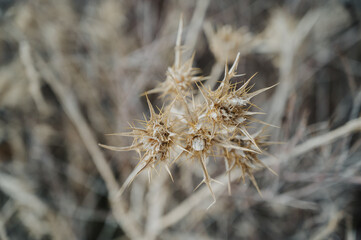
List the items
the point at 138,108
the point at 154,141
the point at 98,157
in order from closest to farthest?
1. the point at 154,141
2. the point at 98,157
3. the point at 138,108

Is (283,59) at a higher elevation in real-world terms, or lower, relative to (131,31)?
lower

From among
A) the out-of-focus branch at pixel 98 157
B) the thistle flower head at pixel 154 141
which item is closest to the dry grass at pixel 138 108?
the out-of-focus branch at pixel 98 157

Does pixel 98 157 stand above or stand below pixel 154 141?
above

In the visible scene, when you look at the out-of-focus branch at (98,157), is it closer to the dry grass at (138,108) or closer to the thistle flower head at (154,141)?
the dry grass at (138,108)

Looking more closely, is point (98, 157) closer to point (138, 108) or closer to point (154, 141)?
point (138, 108)

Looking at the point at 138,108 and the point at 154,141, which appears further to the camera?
the point at 138,108

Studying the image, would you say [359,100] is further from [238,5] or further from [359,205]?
[238,5]

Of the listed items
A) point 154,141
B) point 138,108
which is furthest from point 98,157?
point 154,141

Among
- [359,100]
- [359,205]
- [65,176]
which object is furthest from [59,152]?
[359,205]
